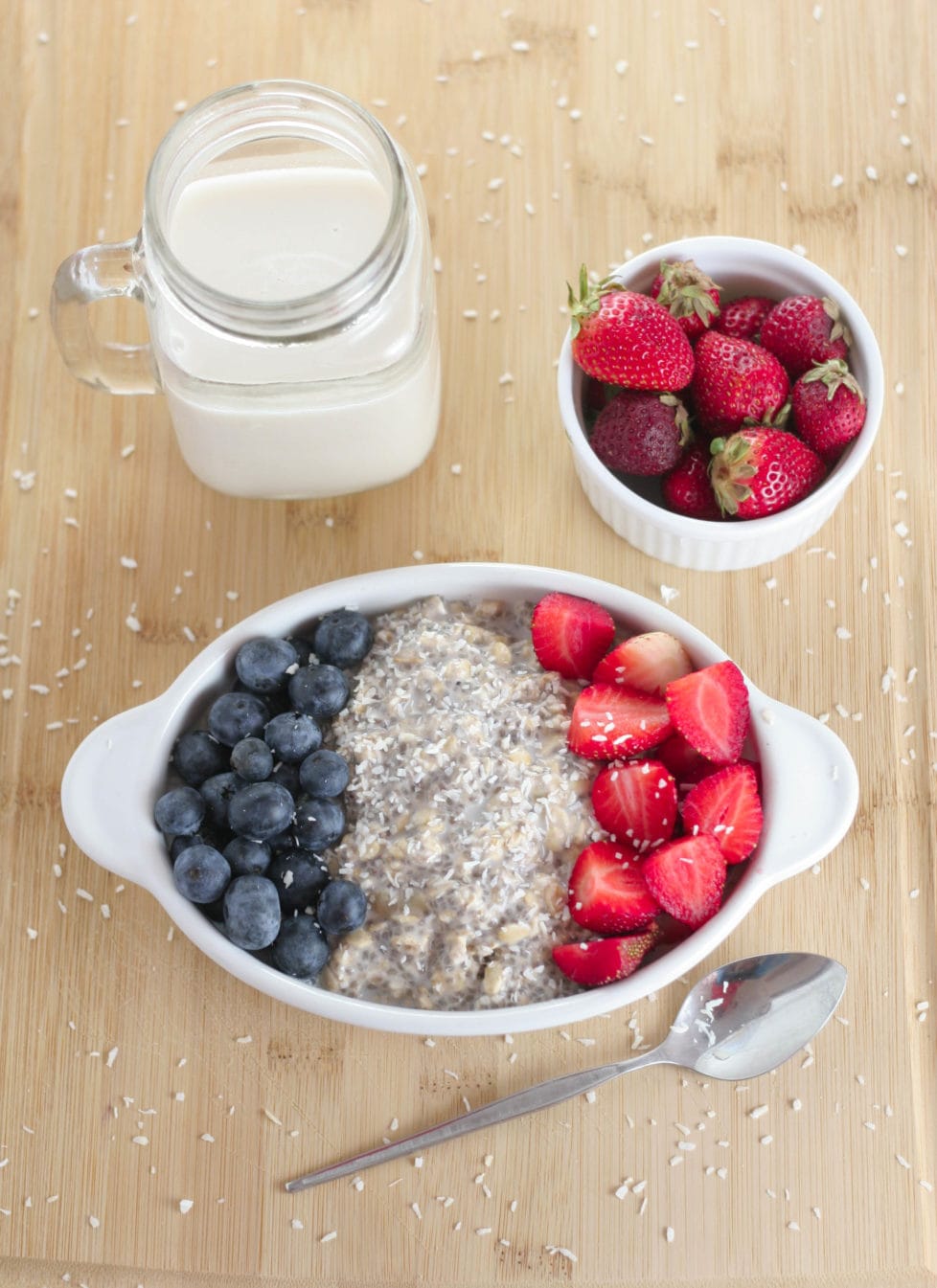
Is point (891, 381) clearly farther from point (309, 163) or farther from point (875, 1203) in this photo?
point (875, 1203)

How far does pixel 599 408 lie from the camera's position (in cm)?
125

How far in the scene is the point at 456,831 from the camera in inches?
43.4

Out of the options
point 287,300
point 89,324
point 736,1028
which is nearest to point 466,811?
point 736,1028

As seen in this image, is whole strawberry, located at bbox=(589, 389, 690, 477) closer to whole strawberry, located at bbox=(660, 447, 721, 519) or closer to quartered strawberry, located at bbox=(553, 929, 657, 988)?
whole strawberry, located at bbox=(660, 447, 721, 519)

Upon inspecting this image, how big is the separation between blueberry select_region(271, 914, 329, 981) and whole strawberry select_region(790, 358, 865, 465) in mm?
607

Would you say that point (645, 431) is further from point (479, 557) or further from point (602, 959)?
point (602, 959)

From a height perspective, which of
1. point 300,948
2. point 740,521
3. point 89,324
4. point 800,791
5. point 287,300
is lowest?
point 300,948

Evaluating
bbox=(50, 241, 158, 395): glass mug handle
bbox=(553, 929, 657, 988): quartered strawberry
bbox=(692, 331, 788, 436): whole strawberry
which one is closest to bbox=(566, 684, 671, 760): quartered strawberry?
bbox=(553, 929, 657, 988): quartered strawberry

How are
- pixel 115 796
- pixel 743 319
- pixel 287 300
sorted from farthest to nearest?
pixel 743 319 < pixel 115 796 < pixel 287 300

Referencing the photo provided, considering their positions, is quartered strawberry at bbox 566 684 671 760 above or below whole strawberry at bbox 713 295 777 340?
below

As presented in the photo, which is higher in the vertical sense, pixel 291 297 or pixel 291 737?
pixel 291 297

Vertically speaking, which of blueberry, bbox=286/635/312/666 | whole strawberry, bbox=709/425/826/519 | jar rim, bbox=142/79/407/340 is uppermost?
jar rim, bbox=142/79/407/340

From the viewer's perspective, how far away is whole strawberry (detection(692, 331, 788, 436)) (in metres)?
1.17

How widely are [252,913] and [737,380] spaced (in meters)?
0.61
